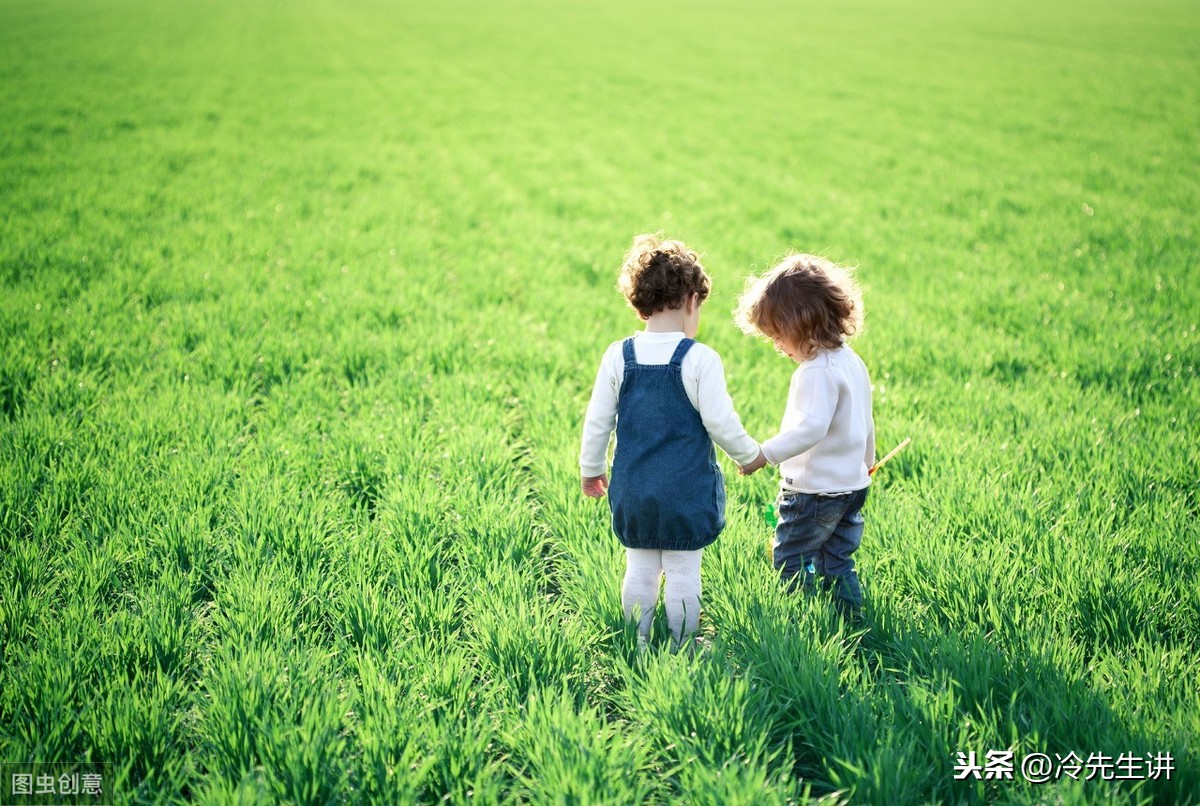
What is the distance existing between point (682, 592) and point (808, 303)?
1.05 m

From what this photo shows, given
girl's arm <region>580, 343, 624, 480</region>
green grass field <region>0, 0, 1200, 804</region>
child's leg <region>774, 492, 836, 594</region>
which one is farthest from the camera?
child's leg <region>774, 492, 836, 594</region>

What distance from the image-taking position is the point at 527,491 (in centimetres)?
349

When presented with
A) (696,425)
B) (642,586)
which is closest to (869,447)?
(696,425)

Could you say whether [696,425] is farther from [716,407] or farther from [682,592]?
[682,592]

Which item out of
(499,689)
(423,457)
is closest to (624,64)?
(423,457)

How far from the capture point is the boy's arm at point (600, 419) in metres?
2.46

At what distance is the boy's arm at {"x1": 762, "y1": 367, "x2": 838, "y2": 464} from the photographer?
97.0 inches

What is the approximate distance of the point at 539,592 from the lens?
2.89 metres

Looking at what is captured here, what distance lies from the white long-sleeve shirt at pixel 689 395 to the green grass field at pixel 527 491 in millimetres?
582

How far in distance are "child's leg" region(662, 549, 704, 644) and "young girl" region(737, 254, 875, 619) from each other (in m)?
0.37

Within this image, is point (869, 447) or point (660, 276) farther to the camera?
point (869, 447)

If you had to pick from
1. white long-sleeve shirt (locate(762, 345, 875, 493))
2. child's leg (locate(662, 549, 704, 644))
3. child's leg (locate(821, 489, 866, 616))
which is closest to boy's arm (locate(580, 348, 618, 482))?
child's leg (locate(662, 549, 704, 644))

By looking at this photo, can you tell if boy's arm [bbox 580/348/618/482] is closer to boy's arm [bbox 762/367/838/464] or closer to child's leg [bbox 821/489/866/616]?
boy's arm [bbox 762/367/838/464]

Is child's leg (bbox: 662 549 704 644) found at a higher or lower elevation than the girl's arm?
lower
